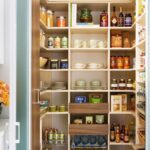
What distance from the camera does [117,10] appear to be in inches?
154

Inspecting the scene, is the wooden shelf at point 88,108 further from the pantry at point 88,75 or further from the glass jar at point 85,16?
the glass jar at point 85,16

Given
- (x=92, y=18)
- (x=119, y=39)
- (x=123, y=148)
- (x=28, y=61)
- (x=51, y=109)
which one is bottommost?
(x=123, y=148)

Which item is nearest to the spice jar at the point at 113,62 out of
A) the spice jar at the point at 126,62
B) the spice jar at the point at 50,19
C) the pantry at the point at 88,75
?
the pantry at the point at 88,75

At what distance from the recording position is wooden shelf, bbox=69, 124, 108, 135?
357 cm

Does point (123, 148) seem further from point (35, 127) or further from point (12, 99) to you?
point (12, 99)

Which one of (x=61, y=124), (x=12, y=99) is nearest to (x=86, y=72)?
(x=61, y=124)

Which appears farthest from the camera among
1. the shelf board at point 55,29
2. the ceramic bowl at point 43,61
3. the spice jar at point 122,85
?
the spice jar at point 122,85

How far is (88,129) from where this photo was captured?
3586 mm

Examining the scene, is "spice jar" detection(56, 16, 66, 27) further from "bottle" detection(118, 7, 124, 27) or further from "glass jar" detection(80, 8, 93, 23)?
"bottle" detection(118, 7, 124, 27)

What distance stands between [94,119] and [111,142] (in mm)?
384

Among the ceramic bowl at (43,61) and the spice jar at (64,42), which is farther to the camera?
the spice jar at (64,42)

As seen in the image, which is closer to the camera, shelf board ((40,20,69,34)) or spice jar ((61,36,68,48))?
shelf board ((40,20,69,34))

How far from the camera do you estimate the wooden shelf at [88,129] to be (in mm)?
3574

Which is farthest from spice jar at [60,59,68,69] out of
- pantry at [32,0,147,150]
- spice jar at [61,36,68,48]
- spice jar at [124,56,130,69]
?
spice jar at [124,56,130,69]
